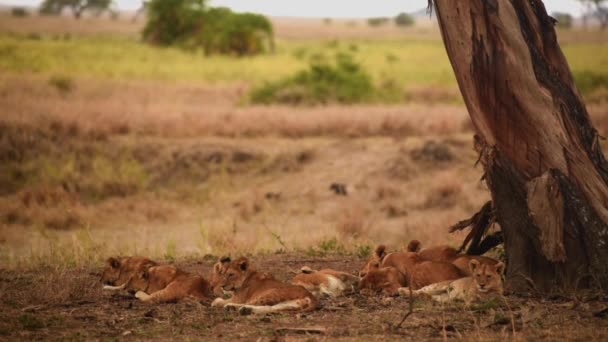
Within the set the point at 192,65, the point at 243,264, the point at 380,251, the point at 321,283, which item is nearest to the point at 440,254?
the point at 380,251

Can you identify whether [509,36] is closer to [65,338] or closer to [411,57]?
[65,338]

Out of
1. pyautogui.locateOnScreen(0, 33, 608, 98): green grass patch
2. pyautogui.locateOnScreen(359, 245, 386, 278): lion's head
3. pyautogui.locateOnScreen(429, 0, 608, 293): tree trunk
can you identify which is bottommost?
pyautogui.locateOnScreen(0, 33, 608, 98): green grass patch

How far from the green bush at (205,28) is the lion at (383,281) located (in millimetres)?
39415

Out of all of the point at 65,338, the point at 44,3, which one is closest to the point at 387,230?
the point at 65,338

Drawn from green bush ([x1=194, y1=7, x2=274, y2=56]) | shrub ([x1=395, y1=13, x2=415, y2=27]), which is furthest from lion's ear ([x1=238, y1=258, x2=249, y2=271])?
shrub ([x1=395, y1=13, x2=415, y2=27])

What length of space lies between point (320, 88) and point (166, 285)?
20.8 m

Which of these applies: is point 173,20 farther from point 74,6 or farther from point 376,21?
point 376,21

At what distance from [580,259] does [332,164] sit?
40.8 ft

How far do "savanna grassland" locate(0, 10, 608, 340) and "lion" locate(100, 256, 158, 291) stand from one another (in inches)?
9.3

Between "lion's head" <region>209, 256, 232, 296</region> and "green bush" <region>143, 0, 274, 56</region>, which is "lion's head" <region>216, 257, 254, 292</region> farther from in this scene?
"green bush" <region>143, 0, 274, 56</region>

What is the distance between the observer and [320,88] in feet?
96.0

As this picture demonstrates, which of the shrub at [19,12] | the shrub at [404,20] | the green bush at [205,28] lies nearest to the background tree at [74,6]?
the shrub at [19,12]

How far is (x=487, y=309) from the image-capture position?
786 centimetres

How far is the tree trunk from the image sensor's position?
8242 millimetres
